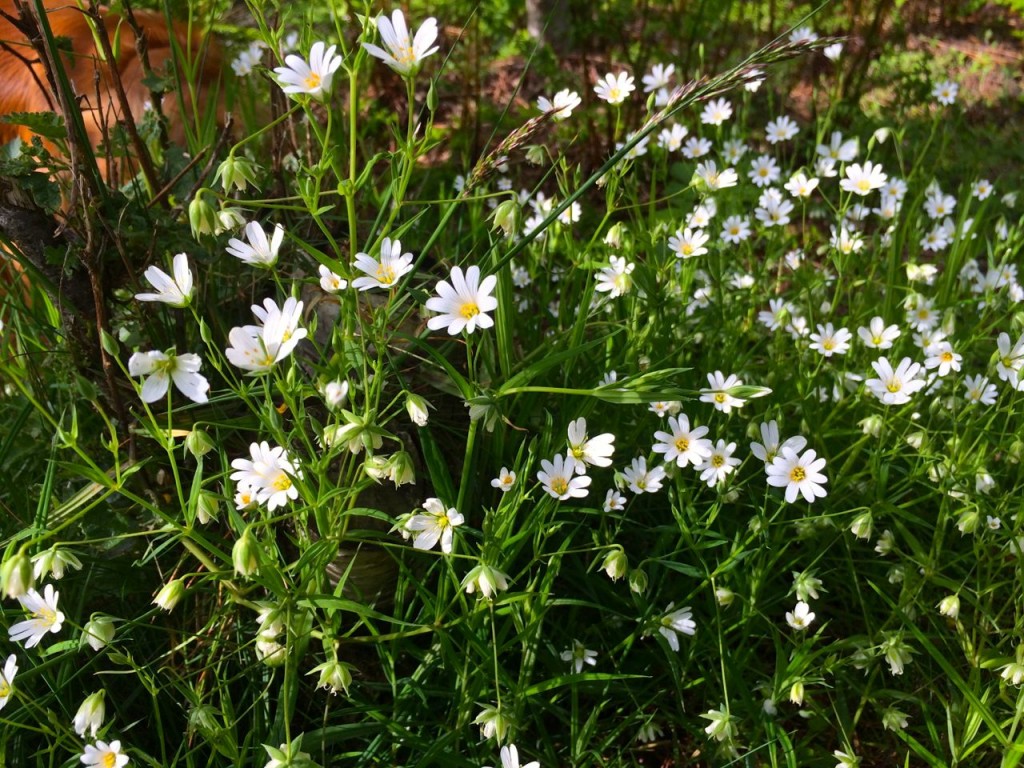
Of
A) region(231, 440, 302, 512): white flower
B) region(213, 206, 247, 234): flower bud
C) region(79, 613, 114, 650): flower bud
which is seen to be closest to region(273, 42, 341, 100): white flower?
region(213, 206, 247, 234): flower bud

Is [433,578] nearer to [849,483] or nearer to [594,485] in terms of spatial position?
[594,485]

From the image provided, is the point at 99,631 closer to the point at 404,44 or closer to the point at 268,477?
the point at 268,477

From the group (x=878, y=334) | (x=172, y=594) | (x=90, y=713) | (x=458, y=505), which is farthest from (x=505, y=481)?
(x=878, y=334)

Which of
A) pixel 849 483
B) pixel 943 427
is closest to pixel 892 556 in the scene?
pixel 849 483

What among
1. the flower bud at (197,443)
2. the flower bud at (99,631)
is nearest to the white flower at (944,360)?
the flower bud at (197,443)

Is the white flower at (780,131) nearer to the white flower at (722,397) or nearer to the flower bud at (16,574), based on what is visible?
the white flower at (722,397)

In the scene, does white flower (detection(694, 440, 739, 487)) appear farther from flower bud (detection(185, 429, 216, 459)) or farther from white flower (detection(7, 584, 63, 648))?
white flower (detection(7, 584, 63, 648))
